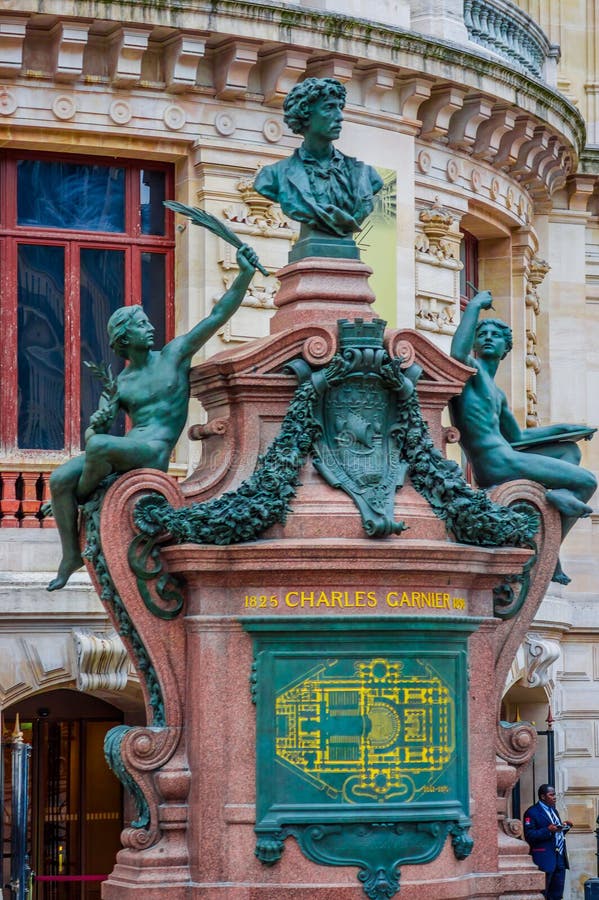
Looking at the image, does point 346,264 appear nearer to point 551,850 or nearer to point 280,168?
point 280,168

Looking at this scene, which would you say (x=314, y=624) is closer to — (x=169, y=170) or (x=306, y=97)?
(x=306, y=97)

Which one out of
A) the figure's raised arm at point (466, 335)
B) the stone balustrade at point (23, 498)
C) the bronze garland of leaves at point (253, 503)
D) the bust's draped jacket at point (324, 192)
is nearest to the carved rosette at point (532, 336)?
the stone balustrade at point (23, 498)

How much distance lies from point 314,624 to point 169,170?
10536 mm

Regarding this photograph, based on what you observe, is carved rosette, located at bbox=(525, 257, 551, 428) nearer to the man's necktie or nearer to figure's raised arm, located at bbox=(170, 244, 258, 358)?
the man's necktie

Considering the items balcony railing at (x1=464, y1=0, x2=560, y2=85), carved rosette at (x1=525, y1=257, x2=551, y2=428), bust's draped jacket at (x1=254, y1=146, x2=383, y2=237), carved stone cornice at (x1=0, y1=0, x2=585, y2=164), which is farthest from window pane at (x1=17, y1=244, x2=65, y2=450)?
bust's draped jacket at (x1=254, y1=146, x2=383, y2=237)

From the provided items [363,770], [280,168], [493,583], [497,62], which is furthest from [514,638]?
[497,62]

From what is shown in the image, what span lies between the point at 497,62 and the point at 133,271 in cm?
486

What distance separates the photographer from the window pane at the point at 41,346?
958 inches

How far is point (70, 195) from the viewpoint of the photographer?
2462 cm

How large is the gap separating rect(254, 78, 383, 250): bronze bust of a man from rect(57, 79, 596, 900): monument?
3cm

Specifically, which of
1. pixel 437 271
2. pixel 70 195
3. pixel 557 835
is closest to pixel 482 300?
pixel 70 195

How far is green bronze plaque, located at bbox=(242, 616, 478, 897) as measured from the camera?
50.0 feet

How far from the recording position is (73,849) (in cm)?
2700

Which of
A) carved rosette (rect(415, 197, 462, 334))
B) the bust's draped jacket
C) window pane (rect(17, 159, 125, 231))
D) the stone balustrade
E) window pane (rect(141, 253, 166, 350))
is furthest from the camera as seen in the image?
carved rosette (rect(415, 197, 462, 334))
